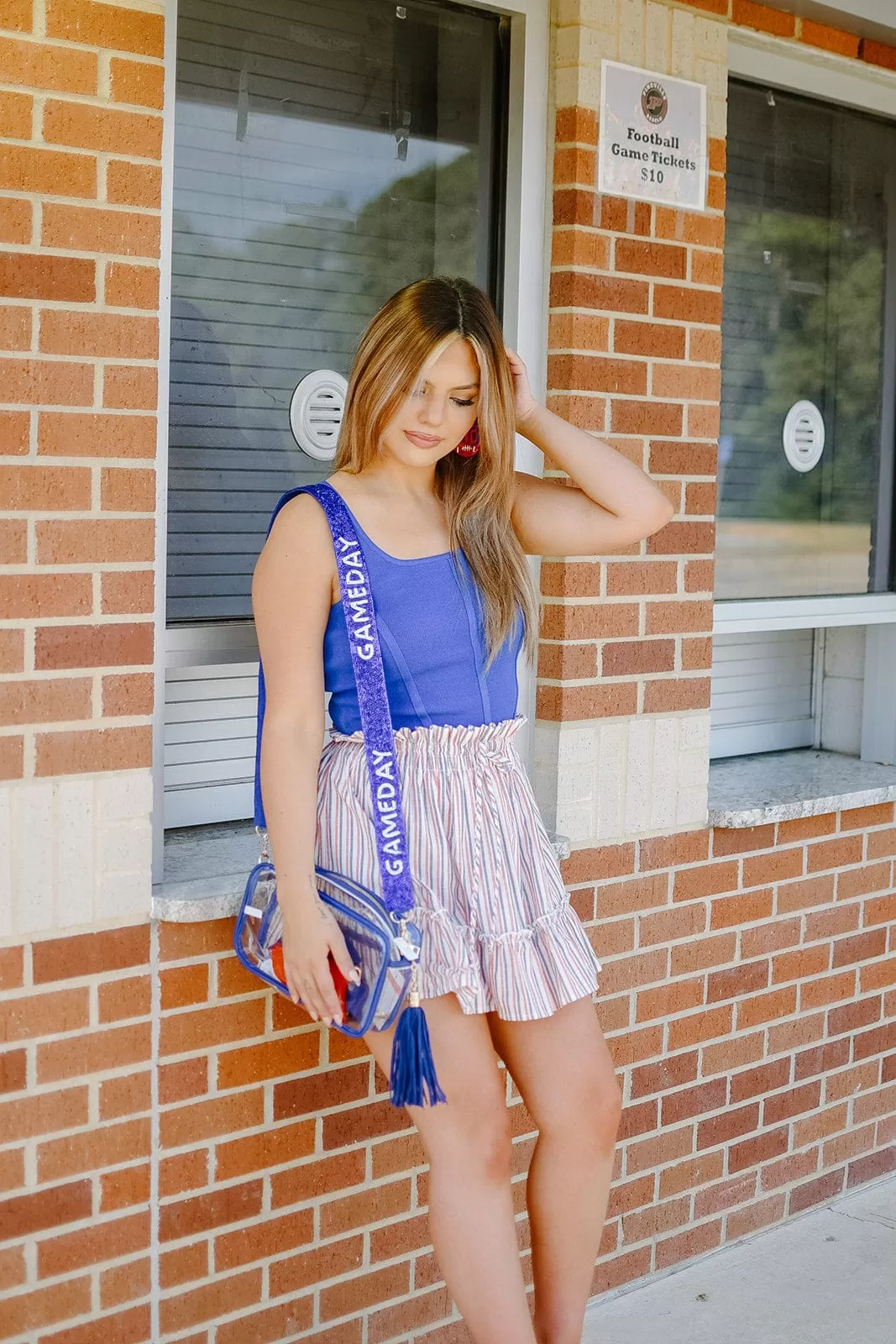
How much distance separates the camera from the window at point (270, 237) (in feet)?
9.80

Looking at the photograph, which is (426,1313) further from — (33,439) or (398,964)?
(33,439)

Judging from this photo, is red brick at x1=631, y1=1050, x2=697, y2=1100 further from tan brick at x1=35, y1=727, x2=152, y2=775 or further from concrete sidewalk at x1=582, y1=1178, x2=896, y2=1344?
tan brick at x1=35, y1=727, x2=152, y2=775

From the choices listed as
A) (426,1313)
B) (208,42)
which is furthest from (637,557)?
(426,1313)

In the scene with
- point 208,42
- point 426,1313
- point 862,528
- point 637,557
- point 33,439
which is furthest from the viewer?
point 862,528

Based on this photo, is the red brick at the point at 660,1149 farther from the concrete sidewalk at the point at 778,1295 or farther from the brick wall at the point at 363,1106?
the concrete sidewalk at the point at 778,1295

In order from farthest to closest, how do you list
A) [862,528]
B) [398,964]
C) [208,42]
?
[862,528] < [208,42] < [398,964]

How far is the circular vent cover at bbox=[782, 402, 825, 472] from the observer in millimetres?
4297

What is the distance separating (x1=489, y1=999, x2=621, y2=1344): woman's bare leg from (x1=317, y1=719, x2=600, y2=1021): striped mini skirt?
0.08m

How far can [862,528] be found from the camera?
4.50m

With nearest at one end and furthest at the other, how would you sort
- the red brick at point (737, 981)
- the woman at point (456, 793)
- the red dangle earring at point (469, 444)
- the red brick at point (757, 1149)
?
1. the woman at point (456, 793)
2. the red dangle earring at point (469, 444)
3. the red brick at point (737, 981)
4. the red brick at point (757, 1149)

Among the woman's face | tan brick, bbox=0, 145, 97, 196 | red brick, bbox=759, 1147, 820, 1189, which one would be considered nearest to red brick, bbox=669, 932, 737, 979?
red brick, bbox=759, 1147, 820, 1189

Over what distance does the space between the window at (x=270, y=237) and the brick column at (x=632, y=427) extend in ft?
0.66

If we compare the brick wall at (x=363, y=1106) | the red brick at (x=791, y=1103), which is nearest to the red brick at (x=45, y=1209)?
the brick wall at (x=363, y=1106)

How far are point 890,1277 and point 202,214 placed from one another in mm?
2898
